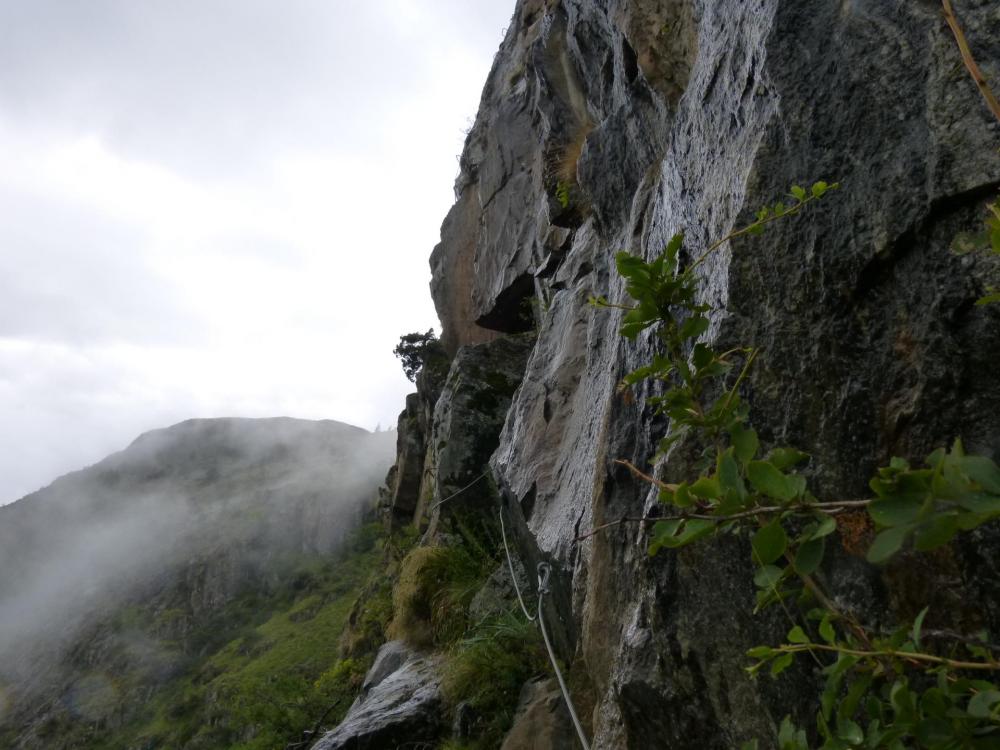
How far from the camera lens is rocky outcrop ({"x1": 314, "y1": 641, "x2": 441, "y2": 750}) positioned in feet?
15.3

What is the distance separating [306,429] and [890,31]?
5093cm

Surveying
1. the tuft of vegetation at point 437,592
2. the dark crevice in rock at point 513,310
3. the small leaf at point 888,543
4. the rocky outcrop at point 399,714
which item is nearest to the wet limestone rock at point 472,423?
the tuft of vegetation at point 437,592

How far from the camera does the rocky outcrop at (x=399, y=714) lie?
15.3 ft

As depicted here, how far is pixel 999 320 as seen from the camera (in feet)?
4.79

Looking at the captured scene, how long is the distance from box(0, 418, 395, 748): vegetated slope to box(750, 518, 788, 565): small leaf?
8.69 meters

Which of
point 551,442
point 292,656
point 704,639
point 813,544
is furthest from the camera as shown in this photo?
point 292,656

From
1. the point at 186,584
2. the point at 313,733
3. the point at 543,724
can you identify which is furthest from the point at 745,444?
the point at 186,584

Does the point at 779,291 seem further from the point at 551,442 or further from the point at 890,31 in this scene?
the point at 551,442

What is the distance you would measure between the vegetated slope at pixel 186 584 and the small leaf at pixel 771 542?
8692 mm

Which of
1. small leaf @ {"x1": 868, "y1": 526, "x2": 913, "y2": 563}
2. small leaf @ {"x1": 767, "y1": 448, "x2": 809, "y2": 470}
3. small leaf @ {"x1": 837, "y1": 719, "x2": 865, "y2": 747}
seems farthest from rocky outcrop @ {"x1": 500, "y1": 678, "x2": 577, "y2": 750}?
small leaf @ {"x1": 868, "y1": 526, "x2": 913, "y2": 563}

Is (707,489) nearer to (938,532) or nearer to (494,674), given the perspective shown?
(938,532)

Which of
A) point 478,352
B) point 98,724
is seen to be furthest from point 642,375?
point 98,724

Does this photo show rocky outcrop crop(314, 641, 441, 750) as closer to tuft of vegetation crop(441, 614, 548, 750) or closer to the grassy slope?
tuft of vegetation crop(441, 614, 548, 750)

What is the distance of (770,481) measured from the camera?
78cm
